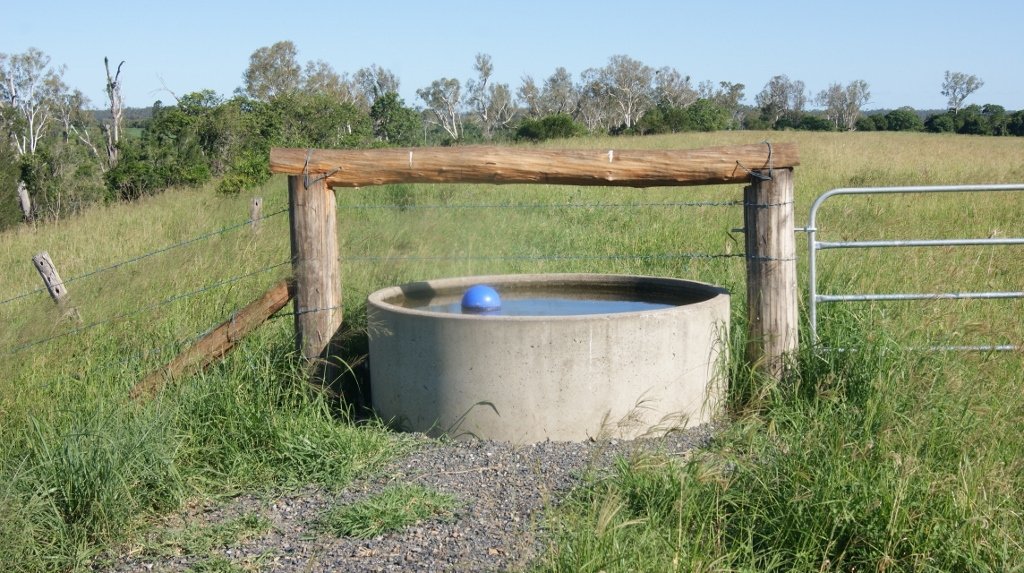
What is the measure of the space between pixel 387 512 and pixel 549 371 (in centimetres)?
121

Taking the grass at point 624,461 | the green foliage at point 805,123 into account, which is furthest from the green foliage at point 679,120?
the grass at point 624,461

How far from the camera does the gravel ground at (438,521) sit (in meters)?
3.63

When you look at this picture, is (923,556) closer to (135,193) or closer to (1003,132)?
(135,193)

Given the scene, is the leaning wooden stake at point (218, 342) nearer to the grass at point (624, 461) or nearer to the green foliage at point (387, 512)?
the grass at point (624, 461)

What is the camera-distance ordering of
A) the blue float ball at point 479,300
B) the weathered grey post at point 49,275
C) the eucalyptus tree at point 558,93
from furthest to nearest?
1. the eucalyptus tree at point 558,93
2. the weathered grey post at point 49,275
3. the blue float ball at point 479,300

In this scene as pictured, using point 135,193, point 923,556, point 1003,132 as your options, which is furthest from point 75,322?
point 1003,132

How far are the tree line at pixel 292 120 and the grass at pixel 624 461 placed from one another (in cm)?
1365

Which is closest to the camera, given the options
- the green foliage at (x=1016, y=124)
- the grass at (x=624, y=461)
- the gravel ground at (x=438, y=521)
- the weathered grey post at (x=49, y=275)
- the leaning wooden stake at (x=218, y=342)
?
the grass at (x=624, y=461)

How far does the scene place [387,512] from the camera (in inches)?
155

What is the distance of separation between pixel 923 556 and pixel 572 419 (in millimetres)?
1937

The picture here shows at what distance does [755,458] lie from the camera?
13.4 ft

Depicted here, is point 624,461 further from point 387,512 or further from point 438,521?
point 387,512

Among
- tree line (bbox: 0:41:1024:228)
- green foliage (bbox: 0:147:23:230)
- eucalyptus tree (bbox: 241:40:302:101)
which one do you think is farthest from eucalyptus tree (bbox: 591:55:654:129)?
green foliage (bbox: 0:147:23:230)

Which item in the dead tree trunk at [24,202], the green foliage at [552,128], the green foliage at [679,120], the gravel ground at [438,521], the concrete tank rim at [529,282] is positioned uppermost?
the green foliage at [679,120]
